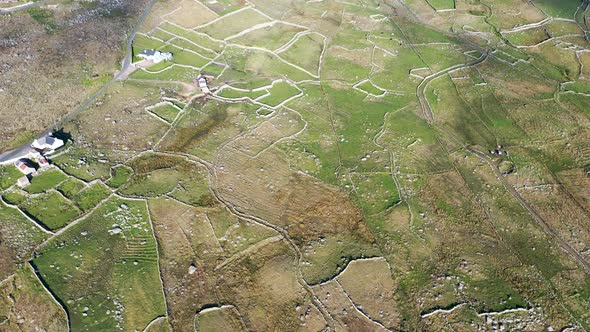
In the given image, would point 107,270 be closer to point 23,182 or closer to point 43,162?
point 23,182

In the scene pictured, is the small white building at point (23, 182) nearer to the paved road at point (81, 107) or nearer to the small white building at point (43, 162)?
the small white building at point (43, 162)

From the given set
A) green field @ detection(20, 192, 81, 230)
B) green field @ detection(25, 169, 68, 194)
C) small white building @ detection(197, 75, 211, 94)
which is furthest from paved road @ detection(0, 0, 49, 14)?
green field @ detection(20, 192, 81, 230)

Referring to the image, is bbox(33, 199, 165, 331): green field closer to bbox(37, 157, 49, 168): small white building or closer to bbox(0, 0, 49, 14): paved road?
bbox(37, 157, 49, 168): small white building

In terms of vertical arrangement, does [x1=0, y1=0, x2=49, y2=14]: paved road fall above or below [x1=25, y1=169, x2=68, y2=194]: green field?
above

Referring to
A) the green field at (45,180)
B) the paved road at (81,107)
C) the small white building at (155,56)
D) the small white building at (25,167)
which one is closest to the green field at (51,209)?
the green field at (45,180)

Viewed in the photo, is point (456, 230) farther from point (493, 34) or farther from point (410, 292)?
point (493, 34)

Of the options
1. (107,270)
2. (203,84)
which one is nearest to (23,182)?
(107,270)
